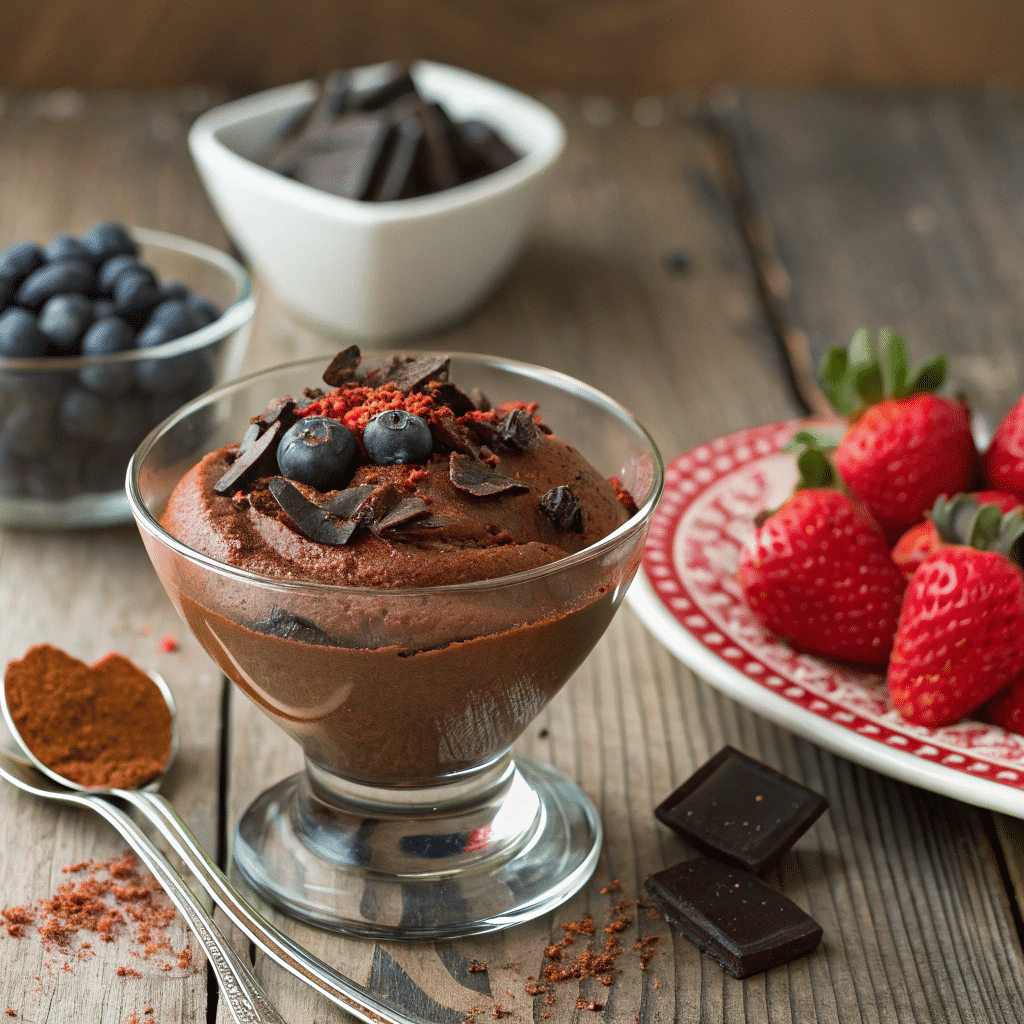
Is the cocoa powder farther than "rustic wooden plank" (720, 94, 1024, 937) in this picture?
No

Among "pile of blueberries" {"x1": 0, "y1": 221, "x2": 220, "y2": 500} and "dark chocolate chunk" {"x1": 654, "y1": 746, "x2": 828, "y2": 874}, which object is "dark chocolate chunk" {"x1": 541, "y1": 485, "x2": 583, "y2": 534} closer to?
"dark chocolate chunk" {"x1": 654, "y1": 746, "x2": 828, "y2": 874}

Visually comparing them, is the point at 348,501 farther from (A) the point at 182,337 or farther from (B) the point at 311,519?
(A) the point at 182,337

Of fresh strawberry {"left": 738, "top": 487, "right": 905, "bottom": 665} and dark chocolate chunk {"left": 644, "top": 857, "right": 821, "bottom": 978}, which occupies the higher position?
fresh strawberry {"left": 738, "top": 487, "right": 905, "bottom": 665}

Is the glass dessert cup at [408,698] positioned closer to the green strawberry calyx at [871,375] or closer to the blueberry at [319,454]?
the blueberry at [319,454]

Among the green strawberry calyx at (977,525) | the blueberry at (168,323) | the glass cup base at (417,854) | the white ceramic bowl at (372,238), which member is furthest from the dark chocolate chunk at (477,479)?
the white ceramic bowl at (372,238)

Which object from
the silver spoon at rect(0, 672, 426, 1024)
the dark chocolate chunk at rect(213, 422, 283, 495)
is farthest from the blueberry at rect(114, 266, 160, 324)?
the dark chocolate chunk at rect(213, 422, 283, 495)
